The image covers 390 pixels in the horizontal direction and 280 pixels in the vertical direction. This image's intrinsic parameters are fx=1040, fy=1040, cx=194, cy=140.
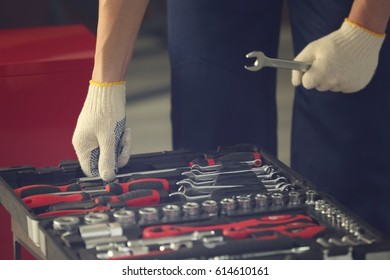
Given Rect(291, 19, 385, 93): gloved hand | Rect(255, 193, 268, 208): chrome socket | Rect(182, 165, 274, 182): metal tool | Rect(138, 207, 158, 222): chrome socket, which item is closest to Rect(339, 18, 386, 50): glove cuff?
Rect(291, 19, 385, 93): gloved hand

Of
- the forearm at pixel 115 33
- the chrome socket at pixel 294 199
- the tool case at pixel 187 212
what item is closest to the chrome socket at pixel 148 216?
the tool case at pixel 187 212

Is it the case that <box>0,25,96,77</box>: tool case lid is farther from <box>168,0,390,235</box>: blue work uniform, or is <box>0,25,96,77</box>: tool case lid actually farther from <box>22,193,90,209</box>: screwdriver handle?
<box>22,193,90,209</box>: screwdriver handle

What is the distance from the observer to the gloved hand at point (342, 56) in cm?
173

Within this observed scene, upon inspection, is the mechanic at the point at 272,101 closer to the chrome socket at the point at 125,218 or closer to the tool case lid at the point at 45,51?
the tool case lid at the point at 45,51

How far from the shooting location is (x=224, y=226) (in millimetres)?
1446

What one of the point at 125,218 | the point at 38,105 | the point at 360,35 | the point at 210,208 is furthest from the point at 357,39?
the point at 38,105

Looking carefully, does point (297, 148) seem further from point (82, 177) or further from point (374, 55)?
point (82, 177)

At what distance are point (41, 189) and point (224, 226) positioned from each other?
317 mm

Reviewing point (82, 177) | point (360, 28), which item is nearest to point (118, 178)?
point (82, 177)

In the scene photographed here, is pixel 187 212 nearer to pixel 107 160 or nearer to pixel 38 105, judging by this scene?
pixel 107 160

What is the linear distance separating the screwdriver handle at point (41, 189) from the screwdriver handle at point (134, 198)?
0.24 ft

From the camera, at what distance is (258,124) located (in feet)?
7.11

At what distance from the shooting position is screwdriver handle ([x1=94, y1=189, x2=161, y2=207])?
61.2 inches

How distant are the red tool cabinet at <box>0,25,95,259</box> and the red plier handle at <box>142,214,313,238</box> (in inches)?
24.1
